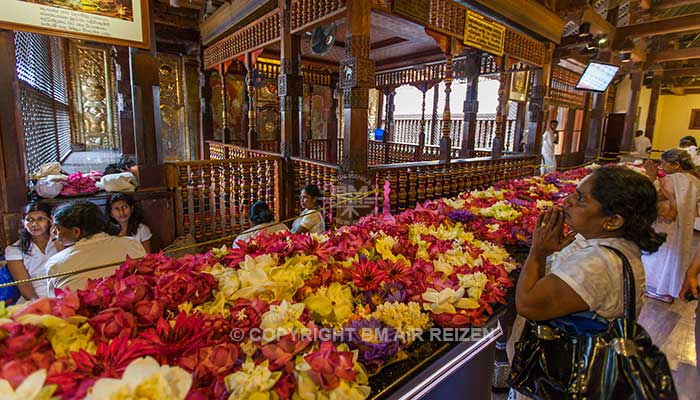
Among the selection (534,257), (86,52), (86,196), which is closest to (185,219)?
(86,196)

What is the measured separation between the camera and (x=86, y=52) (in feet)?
26.1

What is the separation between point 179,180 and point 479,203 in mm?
3542

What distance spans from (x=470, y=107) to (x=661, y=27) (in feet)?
19.1

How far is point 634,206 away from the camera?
136 centimetres

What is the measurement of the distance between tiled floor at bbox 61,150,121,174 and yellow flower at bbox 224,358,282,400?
6744 millimetres

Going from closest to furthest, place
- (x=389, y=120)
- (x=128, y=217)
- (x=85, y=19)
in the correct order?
(x=85, y=19) → (x=128, y=217) → (x=389, y=120)

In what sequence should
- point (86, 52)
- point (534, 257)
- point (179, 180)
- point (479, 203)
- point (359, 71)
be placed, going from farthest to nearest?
point (86, 52)
point (179, 180)
point (359, 71)
point (479, 203)
point (534, 257)

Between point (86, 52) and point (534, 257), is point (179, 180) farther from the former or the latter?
point (86, 52)

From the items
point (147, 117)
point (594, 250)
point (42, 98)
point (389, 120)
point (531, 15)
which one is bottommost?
point (594, 250)

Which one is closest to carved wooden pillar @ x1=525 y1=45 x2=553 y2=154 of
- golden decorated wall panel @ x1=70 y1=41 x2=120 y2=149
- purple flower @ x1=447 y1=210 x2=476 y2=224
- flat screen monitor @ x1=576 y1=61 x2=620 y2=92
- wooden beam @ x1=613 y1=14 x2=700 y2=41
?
flat screen monitor @ x1=576 y1=61 x2=620 y2=92

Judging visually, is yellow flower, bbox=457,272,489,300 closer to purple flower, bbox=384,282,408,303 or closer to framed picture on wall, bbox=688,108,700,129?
purple flower, bbox=384,282,408,303

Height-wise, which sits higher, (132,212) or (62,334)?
(62,334)

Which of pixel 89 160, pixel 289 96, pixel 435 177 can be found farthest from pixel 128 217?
pixel 89 160

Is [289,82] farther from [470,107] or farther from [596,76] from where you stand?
[596,76]
